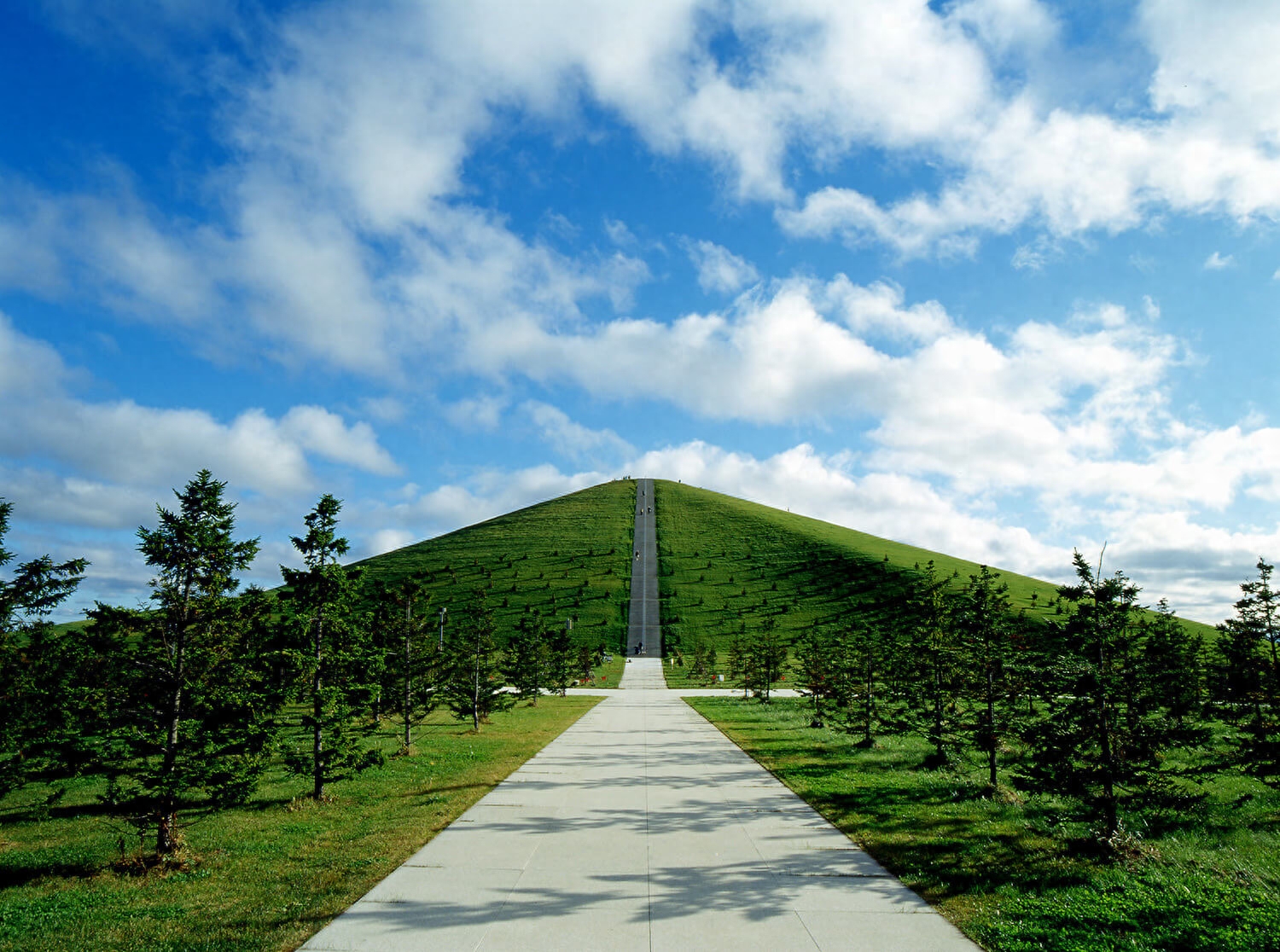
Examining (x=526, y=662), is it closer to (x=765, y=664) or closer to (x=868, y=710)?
(x=765, y=664)

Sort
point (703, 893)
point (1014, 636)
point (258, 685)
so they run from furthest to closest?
point (1014, 636) < point (258, 685) < point (703, 893)

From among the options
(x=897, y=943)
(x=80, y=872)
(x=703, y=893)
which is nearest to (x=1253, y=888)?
(x=897, y=943)

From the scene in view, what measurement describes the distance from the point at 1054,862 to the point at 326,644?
14845mm

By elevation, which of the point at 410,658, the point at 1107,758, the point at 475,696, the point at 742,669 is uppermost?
the point at 1107,758

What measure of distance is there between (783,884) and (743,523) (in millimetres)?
130330

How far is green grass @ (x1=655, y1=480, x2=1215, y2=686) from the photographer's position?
8812 centimetres

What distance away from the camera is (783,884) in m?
8.37

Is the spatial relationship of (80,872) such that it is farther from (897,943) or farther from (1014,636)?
(1014,636)

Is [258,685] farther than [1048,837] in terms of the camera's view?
Yes

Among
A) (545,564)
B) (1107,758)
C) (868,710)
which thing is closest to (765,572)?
(545,564)

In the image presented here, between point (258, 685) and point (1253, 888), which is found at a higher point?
point (258, 685)

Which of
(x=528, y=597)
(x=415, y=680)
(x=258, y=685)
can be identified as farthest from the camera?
(x=528, y=597)

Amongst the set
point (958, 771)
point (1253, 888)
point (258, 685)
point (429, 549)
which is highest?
point (429, 549)

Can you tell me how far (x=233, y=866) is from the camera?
9781 mm
